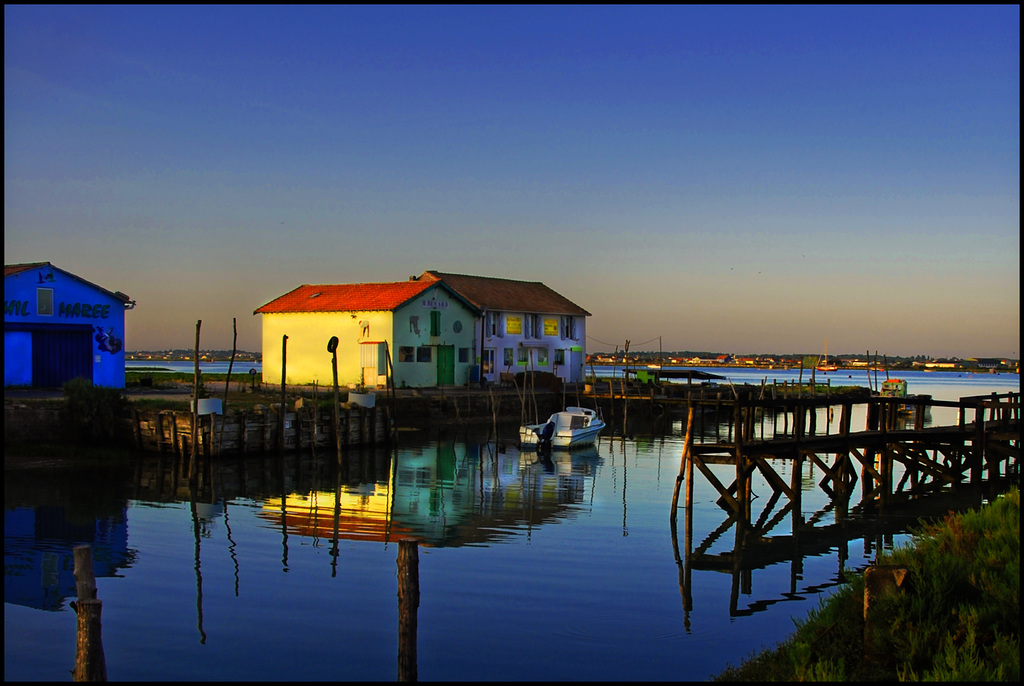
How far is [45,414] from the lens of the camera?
29.1 metres

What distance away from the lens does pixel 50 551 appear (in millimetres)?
16547

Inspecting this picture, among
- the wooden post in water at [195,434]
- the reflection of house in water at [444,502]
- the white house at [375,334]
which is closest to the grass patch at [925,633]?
the reflection of house in water at [444,502]

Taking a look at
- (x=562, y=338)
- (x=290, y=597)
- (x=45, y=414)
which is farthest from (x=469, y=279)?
(x=290, y=597)

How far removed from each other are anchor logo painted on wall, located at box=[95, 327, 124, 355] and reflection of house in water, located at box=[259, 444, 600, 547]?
1457 centimetres

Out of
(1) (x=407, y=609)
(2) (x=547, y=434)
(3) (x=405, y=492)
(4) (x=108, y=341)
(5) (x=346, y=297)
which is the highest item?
(5) (x=346, y=297)

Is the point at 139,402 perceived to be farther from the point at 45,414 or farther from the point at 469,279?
the point at 469,279

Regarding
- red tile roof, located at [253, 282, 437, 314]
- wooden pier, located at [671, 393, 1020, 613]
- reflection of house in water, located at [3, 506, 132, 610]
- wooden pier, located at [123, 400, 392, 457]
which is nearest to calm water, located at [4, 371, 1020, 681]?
reflection of house in water, located at [3, 506, 132, 610]

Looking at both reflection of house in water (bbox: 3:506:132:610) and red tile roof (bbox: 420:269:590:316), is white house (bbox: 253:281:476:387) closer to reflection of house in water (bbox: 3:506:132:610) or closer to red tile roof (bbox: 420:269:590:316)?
red tile roof (bbox: 420:269:590:316)

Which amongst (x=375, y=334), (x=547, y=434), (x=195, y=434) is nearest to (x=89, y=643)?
(x=195, y=434)

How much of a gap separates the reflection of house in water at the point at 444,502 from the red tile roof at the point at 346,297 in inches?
568

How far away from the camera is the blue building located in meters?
34.8

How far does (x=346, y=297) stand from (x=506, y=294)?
10.9 meters

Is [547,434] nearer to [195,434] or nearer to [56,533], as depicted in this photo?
[195,434]

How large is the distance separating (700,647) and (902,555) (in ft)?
9.51
